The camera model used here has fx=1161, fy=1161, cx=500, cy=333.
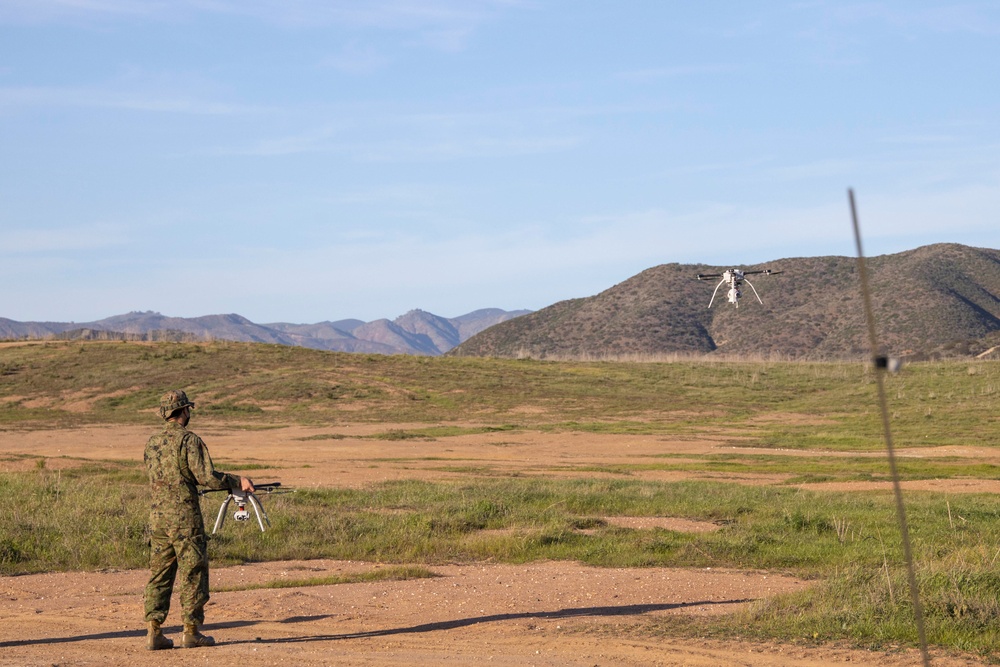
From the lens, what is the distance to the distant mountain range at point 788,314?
10000cm

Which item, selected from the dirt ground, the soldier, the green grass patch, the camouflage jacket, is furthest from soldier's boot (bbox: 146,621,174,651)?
the green grass patch

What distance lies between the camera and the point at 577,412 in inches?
2050

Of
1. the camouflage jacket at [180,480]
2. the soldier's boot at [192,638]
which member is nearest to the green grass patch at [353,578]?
the soldier's boot at [192,638]

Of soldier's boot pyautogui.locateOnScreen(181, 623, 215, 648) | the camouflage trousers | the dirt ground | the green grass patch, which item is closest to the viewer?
the dirt ground

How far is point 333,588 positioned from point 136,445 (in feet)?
87.0

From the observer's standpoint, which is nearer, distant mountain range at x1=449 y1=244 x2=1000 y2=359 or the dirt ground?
the dirt ground

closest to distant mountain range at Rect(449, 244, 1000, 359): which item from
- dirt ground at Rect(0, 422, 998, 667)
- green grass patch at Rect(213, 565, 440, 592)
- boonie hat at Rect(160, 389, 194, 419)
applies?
dirt ground at Rect(0, 422, 998, 667)

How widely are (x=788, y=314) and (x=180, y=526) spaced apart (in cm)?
10470

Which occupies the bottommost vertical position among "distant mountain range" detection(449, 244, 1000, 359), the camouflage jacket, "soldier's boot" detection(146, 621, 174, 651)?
"soldier's boot" detection(146, 621, 174, 651)

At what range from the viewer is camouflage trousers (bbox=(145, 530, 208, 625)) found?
9227 mm

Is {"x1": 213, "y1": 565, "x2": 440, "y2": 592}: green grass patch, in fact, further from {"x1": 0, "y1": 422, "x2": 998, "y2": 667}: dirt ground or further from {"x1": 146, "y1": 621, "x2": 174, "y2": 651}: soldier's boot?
{"x1": 146, "y1": 621, "x2": 174, "y2": 651}: soldier's boot

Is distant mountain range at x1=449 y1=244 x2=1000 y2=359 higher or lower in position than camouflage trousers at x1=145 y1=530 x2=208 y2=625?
higher

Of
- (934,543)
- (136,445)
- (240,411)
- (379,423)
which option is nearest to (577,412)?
(379,423)

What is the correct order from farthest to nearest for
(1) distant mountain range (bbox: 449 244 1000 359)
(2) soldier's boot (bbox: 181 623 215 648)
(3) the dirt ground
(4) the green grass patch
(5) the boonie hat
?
(1) distant mountain range (bbox: 449 244 1000 359) → (4) the green grass patch → (5) the boonie hat → (2) soldier's boot (bbox: 181 623 215 648) → (3) the dirt ground
